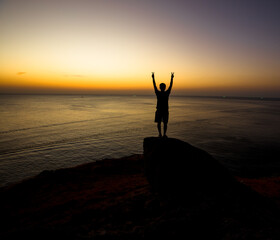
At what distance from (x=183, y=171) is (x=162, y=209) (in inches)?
54.3

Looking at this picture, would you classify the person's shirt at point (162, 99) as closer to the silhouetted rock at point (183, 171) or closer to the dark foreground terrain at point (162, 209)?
the dark foreground terrain at point (162, 209)

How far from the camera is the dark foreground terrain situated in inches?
155

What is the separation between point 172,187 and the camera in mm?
5266

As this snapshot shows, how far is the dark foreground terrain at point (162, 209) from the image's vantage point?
3936 millimetres

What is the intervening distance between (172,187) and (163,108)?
3.63m

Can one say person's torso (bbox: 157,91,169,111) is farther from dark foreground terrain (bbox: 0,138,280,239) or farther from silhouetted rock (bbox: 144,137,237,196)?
silhouetted rock (bbox: 144,137,237,196)

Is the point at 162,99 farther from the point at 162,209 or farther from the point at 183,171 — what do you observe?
the point at 162,209

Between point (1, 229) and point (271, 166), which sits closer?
point (1, 229)

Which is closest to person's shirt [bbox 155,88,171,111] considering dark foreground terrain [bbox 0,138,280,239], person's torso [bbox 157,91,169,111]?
person's torso [bbox 157,91,169,111]

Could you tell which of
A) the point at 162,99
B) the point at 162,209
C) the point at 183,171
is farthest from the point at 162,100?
the point at 162,209

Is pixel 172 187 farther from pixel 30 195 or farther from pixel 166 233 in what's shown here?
pixel 30 195

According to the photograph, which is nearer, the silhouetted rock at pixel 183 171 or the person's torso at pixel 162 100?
the silhouetted rock at pixel 183 171

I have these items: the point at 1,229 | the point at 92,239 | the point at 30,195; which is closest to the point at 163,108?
the point at 92,239

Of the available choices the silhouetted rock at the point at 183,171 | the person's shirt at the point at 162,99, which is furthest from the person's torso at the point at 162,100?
the silhouetted rock at the point at 183,171
